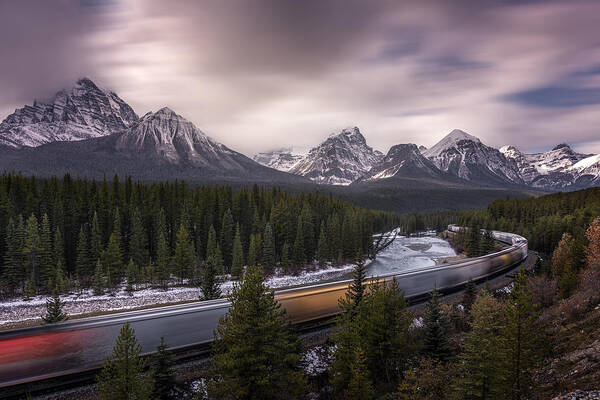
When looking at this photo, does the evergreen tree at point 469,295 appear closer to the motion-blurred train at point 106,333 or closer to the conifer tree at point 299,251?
the motion-blurred train at point 106,333

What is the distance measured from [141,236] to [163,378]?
182ft

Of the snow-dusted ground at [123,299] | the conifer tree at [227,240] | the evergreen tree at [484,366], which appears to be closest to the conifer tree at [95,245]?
the snow-dusted ground at [123,299]

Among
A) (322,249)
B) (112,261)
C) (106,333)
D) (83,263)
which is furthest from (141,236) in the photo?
(106,333)

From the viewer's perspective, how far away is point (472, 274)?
4503 centimetres

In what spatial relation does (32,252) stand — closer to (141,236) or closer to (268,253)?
(141,236)

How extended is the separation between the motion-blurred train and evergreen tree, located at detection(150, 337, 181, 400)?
3217 mm

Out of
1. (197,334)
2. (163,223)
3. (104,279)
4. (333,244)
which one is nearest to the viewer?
(197,334)

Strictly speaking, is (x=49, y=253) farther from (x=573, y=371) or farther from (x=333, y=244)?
(x=573, y=371)

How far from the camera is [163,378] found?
16297 millimetres

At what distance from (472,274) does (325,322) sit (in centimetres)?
2911

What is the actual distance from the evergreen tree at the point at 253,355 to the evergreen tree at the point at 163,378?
207cm

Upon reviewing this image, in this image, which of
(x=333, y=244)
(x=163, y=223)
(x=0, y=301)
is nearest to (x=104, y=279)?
(x=0, y=301)

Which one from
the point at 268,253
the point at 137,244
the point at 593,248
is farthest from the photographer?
the point at 268,253

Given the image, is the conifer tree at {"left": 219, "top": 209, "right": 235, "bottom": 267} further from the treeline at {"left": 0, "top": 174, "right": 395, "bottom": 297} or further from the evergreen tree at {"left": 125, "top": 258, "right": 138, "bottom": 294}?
the evergreen tree at {"left": 125, "top": 258, "right": 138, "bottom": 294}
